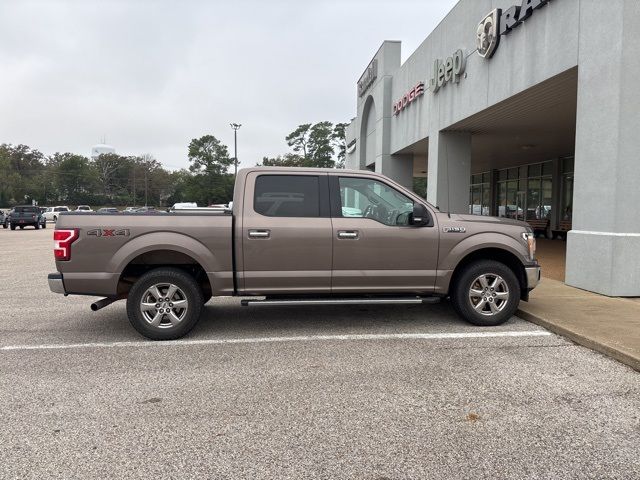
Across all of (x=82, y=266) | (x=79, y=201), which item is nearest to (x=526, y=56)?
(x=82, y=266)

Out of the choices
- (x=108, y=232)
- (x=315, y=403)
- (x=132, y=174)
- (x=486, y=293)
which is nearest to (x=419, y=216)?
(x=486, y=293)

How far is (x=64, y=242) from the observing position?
5.50 metres

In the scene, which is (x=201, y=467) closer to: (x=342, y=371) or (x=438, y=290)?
(x=342, y=371)

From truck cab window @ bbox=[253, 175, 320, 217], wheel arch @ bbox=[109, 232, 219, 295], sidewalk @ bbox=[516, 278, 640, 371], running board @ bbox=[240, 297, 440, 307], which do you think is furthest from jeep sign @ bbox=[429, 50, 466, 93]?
wheel arch @ bbox=[109, 232, 219, 295]

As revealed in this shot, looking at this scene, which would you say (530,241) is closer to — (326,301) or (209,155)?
(326,301)

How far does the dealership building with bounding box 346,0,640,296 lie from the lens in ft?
25.4

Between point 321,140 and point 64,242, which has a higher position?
point 321,140

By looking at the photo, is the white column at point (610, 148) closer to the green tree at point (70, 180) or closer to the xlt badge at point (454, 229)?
the xlt badge at point (454, 229)

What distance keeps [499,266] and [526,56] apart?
611cm

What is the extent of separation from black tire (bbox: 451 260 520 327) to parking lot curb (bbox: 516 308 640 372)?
1.46 feet

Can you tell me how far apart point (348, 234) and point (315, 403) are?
8.08 feet

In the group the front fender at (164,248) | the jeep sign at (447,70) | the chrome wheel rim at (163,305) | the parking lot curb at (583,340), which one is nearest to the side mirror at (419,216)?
the parking lot curb at (583,340)

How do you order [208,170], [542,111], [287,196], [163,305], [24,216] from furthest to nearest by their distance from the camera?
1. [208,170]
2. [24,216]
3. [542,111]
4. [287,196]
5. [163,305]

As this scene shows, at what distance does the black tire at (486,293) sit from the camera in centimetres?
626
